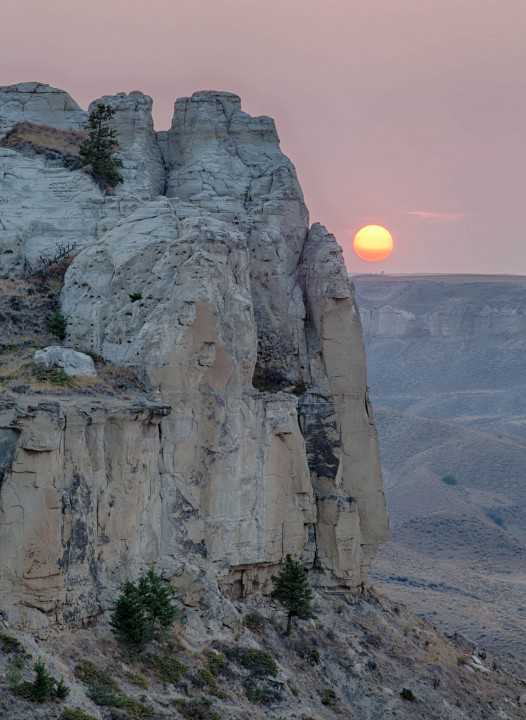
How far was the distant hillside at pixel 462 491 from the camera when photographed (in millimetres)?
81500

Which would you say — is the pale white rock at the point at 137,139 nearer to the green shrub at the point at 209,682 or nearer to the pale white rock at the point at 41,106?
the pale white rock at the point at 41,106

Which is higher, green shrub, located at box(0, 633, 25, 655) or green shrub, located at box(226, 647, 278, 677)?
green shrub, located at box(0, 633, 25, 655)

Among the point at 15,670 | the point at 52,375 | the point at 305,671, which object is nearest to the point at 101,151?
the point at 52,375

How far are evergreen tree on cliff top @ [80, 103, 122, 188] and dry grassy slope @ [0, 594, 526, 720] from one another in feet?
56.0

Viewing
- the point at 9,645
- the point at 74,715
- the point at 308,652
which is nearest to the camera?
the point at 74,715

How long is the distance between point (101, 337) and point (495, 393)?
476ft

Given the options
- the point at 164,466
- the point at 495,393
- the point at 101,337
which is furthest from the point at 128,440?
the point at 495,393

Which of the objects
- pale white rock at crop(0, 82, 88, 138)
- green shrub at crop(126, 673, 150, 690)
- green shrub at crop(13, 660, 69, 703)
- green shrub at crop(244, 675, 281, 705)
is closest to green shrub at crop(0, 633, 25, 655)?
green shrub at crop(13, 660, 69, 703)

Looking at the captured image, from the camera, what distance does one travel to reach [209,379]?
151 ft

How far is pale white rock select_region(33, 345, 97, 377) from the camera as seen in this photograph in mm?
43750

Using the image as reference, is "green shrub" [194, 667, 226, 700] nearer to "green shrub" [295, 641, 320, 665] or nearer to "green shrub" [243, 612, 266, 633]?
"green shrub" [243, 612, 266, 633]

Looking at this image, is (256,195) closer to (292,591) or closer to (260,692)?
(292,591)

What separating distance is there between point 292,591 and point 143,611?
7.97m

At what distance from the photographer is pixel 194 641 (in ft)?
143
